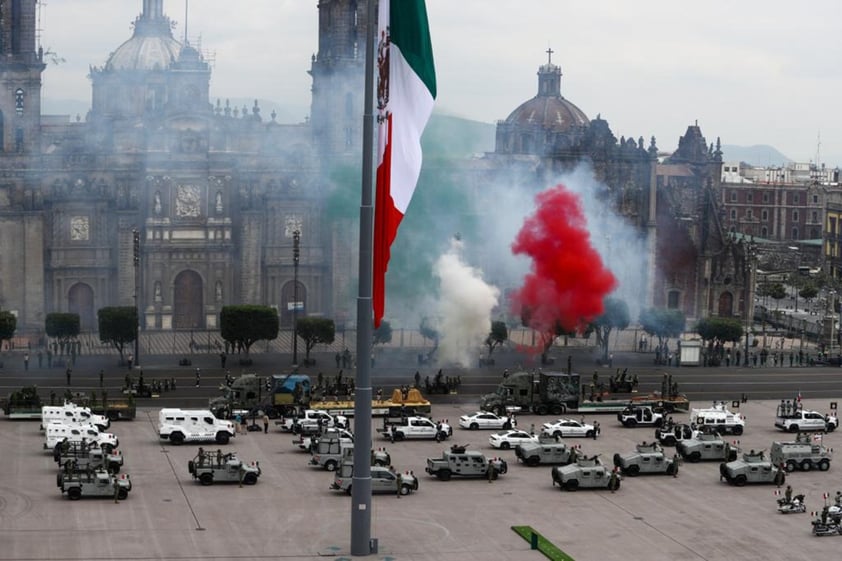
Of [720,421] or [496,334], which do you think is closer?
[720,421]

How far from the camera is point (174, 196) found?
140 m

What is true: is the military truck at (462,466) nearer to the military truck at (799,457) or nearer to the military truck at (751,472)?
the military truck at (751,472)

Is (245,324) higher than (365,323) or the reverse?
the reverse

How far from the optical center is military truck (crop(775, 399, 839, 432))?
93500mm

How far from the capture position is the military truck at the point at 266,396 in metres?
94.2

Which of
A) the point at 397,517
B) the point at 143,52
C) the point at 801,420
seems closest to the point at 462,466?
the point at 397,517

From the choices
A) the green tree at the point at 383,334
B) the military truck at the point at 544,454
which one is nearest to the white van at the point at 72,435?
the military truck at the point at 544,454

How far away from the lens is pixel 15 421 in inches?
3593

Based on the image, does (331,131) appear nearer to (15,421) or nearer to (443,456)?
(15,421)

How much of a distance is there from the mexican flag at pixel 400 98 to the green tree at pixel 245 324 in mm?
67987

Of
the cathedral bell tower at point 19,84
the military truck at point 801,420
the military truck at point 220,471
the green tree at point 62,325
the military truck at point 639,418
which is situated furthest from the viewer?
the cathedral bell tower at point 19,84

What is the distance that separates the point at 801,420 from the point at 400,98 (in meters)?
47.9

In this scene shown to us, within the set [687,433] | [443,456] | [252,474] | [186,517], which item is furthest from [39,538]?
[687,433]

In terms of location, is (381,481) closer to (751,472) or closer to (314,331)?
(751,472)
